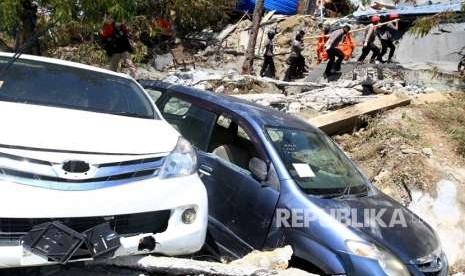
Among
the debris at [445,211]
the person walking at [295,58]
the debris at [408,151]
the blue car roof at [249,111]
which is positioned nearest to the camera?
the blue car roof at [249,111]

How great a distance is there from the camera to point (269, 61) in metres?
16.1

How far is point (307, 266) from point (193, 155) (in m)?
1.20

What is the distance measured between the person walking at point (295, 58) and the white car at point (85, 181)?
11651 millimetres

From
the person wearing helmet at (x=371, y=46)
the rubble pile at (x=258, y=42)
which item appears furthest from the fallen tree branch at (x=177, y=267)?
the rubble pile at (x=258, y=42)

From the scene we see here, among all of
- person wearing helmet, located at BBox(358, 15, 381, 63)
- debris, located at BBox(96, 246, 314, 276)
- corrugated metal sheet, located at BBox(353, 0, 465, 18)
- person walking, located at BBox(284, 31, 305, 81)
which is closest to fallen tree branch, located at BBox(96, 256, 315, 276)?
debris, located at BBox(96, 246, 314, 276)

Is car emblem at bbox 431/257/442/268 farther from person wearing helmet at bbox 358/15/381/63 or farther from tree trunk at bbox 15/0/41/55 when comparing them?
person wearing helmet at bbox 358/15/381/63

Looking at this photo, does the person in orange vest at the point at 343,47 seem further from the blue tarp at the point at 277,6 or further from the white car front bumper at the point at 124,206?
the white car front bumper at the point at 124,206

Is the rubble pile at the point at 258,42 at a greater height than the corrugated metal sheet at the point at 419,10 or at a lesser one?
lesser

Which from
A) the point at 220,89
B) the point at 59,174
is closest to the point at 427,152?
the point at 220,89

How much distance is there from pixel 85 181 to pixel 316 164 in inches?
90.7

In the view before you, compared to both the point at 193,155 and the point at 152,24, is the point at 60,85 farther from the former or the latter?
the point at 152,24

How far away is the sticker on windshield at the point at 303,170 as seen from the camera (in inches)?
176

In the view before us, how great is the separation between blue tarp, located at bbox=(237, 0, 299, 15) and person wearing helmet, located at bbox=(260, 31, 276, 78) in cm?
719

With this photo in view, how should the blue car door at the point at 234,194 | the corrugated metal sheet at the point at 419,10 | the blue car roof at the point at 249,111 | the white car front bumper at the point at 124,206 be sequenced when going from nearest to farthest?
the white car front bumper at the point at 124,206 < the blue car door at the point at 234,194 < the blue car roof at the point at 249,111 < the corrugated metal sheet at the point at 419,10
